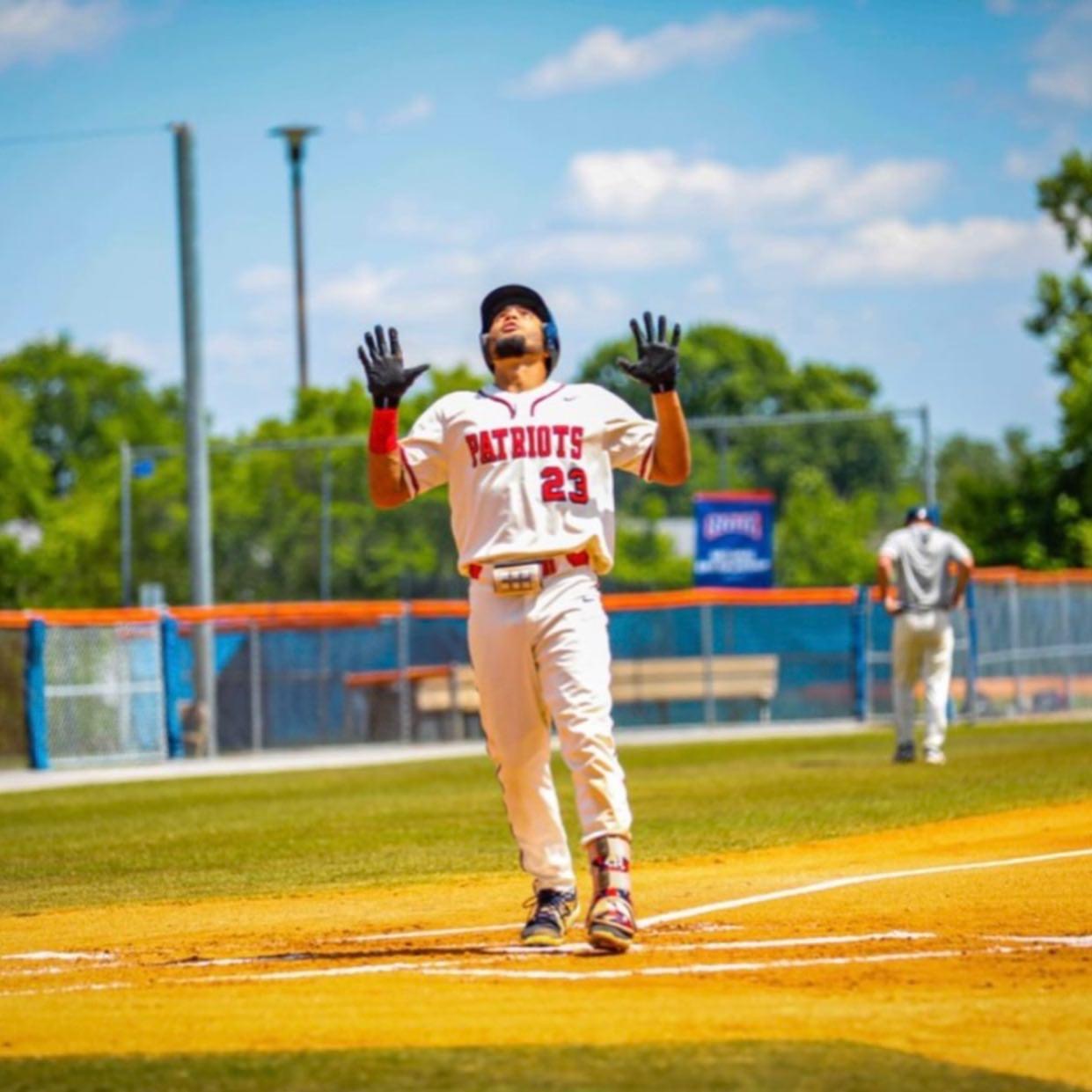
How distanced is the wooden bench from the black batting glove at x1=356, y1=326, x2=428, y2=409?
21.7m

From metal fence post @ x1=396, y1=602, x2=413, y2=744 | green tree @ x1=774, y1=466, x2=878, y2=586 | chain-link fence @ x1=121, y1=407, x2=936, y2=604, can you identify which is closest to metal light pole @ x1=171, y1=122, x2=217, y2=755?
chain-link fence @ x1=121, y1=407, x2=936, y2=604

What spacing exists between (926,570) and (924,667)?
1.08 m

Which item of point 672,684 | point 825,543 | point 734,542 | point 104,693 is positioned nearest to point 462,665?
point 672,684

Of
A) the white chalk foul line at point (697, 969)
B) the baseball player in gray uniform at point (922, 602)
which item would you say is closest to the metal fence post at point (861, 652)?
the baseball player in gray uniform at point (922, 602)

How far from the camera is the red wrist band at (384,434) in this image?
8.00 m

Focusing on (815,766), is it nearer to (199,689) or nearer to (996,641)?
(199,689)

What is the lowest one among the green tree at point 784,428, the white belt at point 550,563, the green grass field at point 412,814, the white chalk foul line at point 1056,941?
the green grass field at point 412,814

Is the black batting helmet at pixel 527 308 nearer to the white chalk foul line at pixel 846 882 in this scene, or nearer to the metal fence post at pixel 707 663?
the white chalk foul line at pixel 846 882

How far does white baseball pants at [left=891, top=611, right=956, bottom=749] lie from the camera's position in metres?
20.3

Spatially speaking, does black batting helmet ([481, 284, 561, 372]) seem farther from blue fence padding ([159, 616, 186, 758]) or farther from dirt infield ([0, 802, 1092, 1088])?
blue fence padding ([159, 616, 186, 758])

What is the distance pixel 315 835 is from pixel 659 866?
392 centimetres

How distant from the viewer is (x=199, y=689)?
2722cm

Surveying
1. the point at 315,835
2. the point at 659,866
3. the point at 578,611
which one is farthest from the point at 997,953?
the point at 315,835

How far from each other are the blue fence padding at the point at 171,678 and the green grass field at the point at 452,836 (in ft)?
10.4
